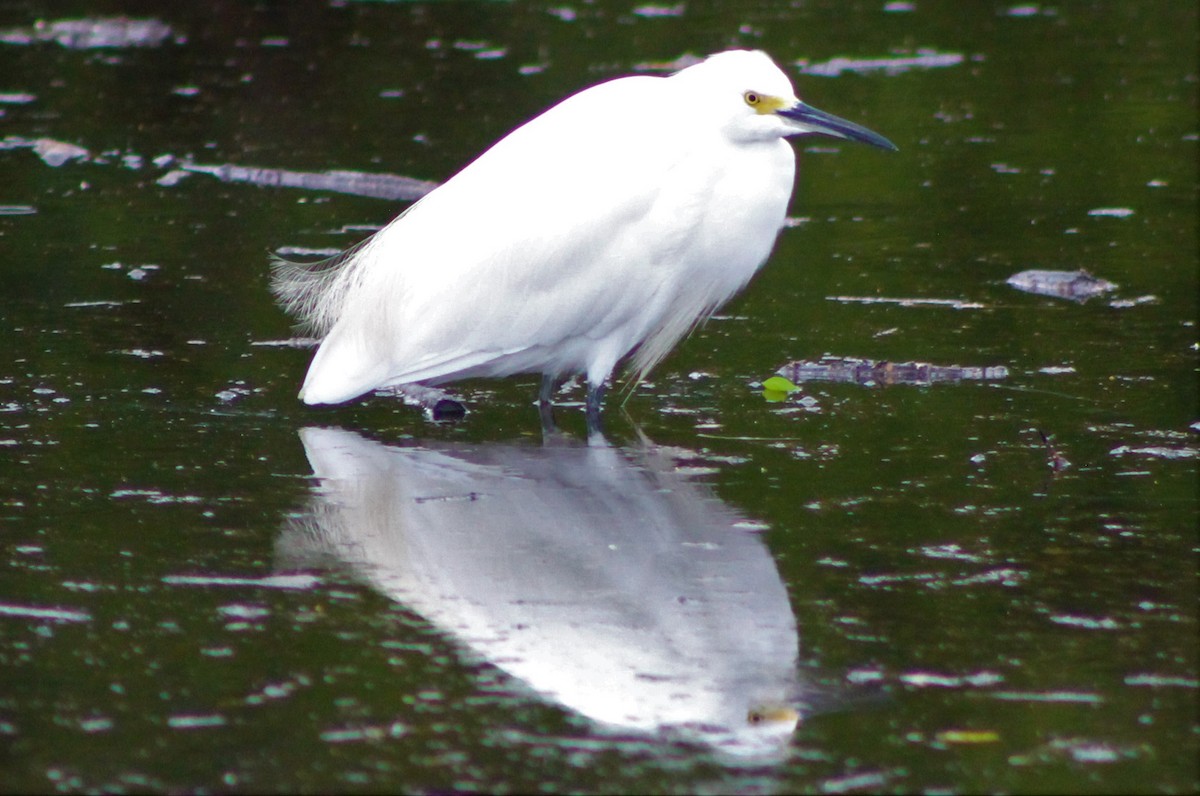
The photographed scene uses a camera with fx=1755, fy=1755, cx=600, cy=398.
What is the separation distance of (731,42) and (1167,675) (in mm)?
9715

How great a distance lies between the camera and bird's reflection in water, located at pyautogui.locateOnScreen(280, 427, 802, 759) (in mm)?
3455

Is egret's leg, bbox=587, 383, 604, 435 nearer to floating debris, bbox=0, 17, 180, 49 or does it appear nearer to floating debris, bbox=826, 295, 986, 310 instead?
floating debris, bbox=826, 295, 986, 310

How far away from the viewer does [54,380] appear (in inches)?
229

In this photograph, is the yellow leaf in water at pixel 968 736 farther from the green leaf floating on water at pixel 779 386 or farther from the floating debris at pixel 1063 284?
the floating debris at pixel 1063 284

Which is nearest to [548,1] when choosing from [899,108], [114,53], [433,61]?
[433,61]

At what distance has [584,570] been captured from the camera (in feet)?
13.6

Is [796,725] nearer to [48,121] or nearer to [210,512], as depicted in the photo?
[210,512]

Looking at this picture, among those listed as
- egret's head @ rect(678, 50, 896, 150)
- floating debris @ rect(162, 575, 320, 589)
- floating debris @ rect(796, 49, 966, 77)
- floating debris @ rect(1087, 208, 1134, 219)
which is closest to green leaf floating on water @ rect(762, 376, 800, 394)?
egret's head @ rect(678, 50, 896, 150)

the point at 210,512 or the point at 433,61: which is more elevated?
the point at 433,61

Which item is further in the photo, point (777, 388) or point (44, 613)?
point (777, 388)

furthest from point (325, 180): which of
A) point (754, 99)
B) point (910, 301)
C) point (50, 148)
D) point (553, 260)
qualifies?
point (754, 99)

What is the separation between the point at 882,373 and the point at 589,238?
1108 millimetres

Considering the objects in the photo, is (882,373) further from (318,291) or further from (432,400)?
(318,291)

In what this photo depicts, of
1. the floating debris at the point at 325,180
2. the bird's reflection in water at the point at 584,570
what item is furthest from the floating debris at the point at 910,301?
the floating debris at the point at 325,180
